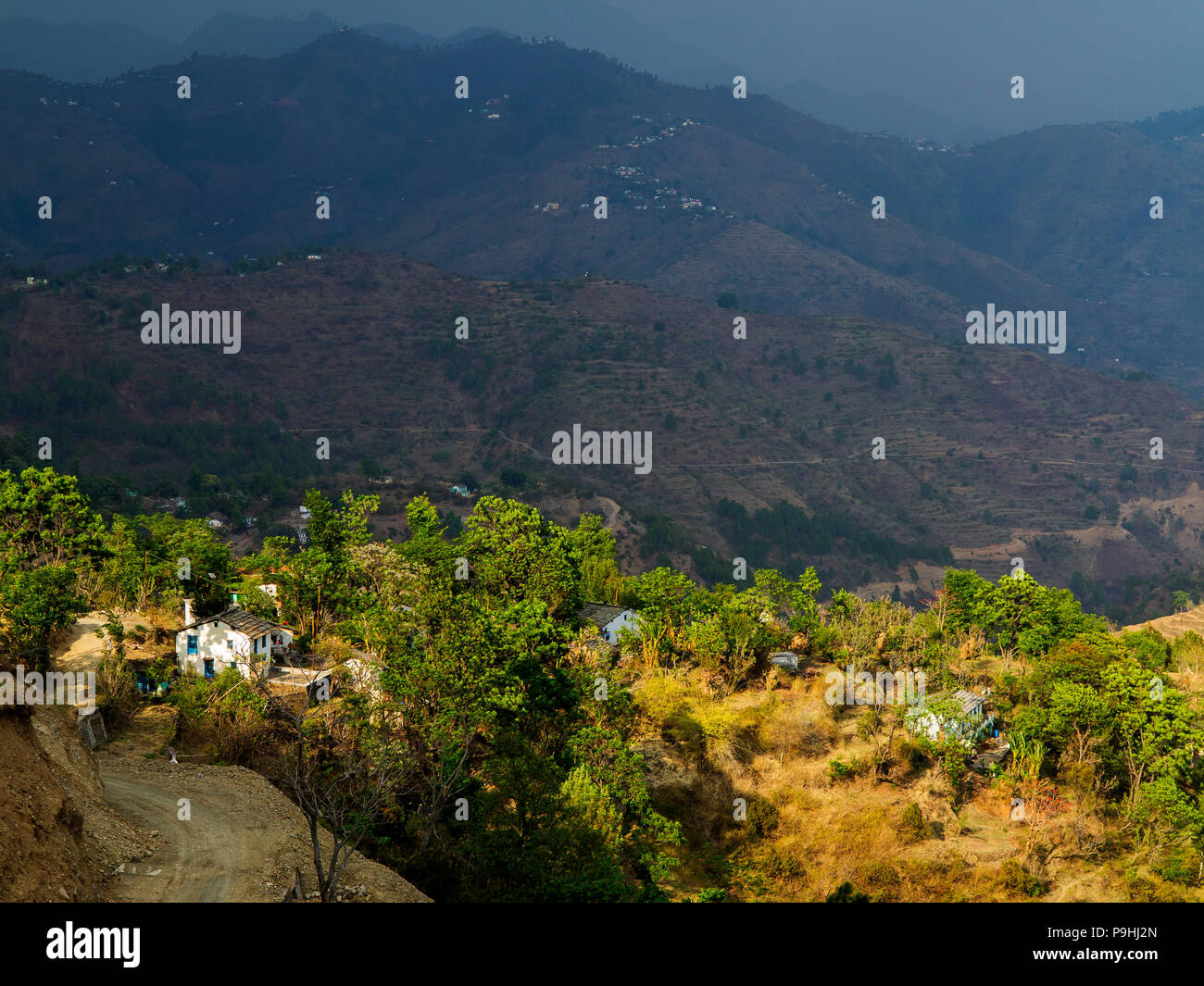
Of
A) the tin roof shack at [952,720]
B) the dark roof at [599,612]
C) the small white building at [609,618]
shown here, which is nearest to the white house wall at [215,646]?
the small white building at [609,618]

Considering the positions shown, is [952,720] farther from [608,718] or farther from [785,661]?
[608,718]

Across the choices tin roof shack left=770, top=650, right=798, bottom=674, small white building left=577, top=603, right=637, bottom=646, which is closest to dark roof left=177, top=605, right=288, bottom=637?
small white building left=577, top=603, right=637, bottom=646

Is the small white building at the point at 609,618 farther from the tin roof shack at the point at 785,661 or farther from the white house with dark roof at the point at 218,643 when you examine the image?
the white house with dark roof at the point at 218,643

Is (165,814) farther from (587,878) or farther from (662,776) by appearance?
(662,776)

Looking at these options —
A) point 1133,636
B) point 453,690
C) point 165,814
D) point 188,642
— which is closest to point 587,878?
point 453,690

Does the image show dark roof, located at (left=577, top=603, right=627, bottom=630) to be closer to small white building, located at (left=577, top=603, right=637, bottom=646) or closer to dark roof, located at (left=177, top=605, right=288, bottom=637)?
small white building, located at (left=577, top=603, right=637, bottom=646)

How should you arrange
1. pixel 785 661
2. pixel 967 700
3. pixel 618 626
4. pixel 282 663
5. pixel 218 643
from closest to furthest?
pixel 218 643, pixel 282 663, pixel 967 700, pixel 618 626, pixel 785 661

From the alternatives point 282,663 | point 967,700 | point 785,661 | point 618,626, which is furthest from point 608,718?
point 967,700
